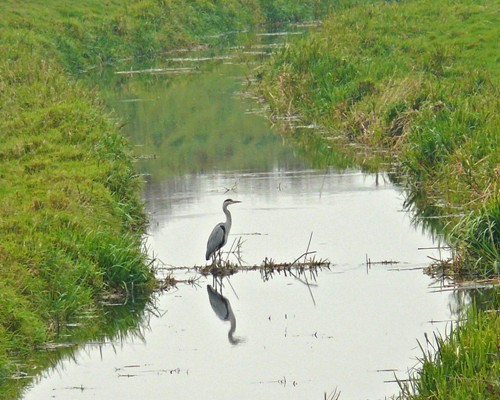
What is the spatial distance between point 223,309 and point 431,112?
9.39 metres

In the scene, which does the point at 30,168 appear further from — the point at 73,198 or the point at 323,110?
the point at 323,110

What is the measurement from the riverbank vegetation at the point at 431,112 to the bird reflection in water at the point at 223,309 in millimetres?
2993

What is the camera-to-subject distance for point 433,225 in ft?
65.6

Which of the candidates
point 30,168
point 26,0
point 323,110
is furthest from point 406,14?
point 30,168

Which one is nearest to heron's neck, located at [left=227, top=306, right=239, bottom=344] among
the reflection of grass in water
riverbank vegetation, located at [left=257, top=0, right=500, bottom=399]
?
the reflection of grass in water

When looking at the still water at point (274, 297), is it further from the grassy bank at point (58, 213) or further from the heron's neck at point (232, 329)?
the grassy bank at point (58, 213)

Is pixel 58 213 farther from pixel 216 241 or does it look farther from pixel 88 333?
pixel 88 333

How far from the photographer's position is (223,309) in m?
15.9

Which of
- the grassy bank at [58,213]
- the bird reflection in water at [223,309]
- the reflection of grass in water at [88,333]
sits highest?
the grassy bank at [58,213]

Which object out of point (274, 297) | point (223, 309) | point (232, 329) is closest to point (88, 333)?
point (232, 329)

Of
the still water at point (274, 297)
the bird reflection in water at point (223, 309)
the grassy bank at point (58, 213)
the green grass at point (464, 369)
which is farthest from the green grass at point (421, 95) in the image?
the green grass at point (464, 369)

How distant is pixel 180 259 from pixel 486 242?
Result: 4936 millimetres

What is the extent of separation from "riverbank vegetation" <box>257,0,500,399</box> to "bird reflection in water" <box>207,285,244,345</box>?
2993 mm

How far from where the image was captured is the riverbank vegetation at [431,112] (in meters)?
11.1
